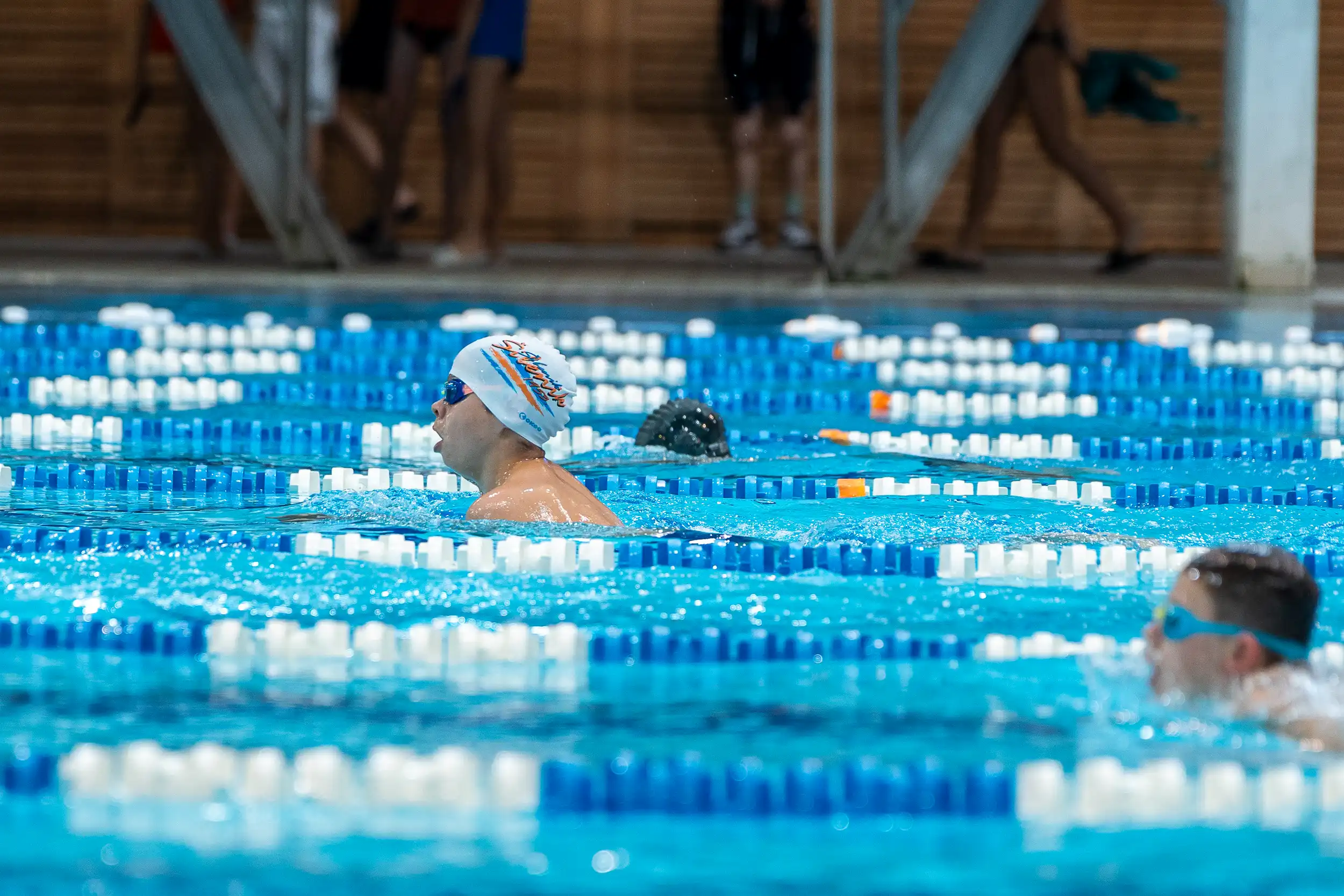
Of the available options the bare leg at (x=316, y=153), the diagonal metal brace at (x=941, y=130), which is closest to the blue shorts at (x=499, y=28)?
the bare leg at (x=316, y=153)

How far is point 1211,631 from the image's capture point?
9.29ft

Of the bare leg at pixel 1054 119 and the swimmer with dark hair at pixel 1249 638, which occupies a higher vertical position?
the bare leg at pixel 1054 119

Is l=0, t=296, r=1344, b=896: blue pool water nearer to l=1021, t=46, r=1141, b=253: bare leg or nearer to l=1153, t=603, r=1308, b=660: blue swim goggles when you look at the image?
l=1153, t=603, r=1308, b=660: blue swim goggles

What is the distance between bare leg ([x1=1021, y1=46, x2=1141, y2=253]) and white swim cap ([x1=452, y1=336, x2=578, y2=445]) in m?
6.71

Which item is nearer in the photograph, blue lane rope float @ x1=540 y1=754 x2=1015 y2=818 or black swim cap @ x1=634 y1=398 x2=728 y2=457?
blue lane rope float @ x1=540 y1=754 x2=1015 y2=818

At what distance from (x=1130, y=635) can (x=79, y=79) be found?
1086 centimetres

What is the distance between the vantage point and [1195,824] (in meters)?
2.49

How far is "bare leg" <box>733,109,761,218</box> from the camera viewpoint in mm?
12078

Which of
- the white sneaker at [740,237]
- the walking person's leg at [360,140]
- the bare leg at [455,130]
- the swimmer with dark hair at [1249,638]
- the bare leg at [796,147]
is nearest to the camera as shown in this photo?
the swimmer with dark hair at [1249,638]

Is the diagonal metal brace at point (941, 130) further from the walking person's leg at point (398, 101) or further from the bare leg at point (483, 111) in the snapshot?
the walking person's leg at point (398, 101)

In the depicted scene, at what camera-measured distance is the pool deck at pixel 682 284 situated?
9.50 metres

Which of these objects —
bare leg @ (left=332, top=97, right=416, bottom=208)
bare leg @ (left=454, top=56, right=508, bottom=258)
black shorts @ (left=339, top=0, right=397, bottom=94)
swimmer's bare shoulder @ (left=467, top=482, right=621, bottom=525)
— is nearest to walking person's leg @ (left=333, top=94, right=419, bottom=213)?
bare leg @ (left=332, top=97, right=416, bottom=208)

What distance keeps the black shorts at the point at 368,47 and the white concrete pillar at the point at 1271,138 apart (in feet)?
15.6

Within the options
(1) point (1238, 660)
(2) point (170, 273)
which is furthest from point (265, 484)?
(2) point (170, 273)
